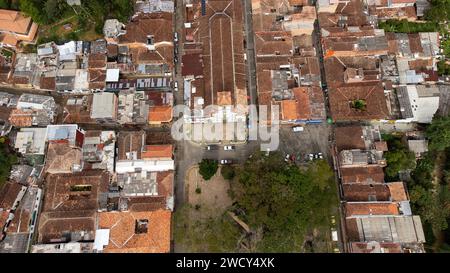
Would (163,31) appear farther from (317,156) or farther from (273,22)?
(317,156)

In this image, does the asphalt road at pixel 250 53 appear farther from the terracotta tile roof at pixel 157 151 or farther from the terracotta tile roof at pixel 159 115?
the terracotta tile roof at pixel 157 151

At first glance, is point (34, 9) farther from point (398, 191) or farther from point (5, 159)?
point (398, 191)

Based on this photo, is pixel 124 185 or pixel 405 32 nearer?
pixel 124 185

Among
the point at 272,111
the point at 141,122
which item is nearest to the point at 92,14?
the point at 141,122

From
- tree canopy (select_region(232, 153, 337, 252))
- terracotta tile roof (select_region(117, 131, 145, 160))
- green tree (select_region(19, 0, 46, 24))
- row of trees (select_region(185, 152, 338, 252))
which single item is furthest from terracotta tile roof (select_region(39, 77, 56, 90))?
tree canopy (select_region(232, 153, 337, 252))

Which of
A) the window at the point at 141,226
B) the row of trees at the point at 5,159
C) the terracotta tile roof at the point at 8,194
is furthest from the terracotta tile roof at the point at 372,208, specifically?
the row of trees at the point at 5,159

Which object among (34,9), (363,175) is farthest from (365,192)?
(34,9)

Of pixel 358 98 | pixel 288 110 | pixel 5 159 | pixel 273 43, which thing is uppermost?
pixel 273 43
